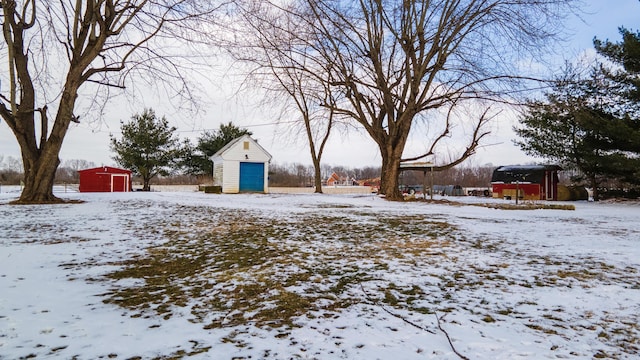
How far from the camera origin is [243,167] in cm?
2575

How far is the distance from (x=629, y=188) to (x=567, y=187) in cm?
372

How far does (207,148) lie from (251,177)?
15.3m

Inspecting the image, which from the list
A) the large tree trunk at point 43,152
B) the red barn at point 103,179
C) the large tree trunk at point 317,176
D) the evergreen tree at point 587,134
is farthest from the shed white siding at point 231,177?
the evergreen tree at point 587,134

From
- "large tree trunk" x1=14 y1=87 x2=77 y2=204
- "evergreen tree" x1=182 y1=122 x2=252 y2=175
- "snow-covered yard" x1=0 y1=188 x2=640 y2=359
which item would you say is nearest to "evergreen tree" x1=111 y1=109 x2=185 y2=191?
"evergreen tree" x1=182 y1=122 x2=252 y2=175

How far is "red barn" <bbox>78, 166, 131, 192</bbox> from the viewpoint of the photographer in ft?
98.8

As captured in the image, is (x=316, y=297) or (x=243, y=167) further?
(x=243, y=167)

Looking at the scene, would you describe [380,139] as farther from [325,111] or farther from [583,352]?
[583,352]

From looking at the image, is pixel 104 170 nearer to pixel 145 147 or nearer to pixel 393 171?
pixel 145 147

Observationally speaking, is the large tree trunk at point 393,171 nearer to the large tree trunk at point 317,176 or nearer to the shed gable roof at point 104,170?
the large tree trunk at point 317,176

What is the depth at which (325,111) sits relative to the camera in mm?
24156

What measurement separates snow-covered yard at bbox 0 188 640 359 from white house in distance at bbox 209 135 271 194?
19430 mm

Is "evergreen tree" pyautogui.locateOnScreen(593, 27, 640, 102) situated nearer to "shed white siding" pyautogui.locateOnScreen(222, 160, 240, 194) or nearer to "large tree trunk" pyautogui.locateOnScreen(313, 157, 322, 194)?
"large tree trunk" pyautogui.locateOnScreen(313, 157, 322, 194)

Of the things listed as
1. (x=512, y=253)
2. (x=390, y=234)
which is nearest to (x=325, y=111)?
(x=390, y=234)

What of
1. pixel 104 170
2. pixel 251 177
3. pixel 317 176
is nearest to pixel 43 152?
pixel 251 177
